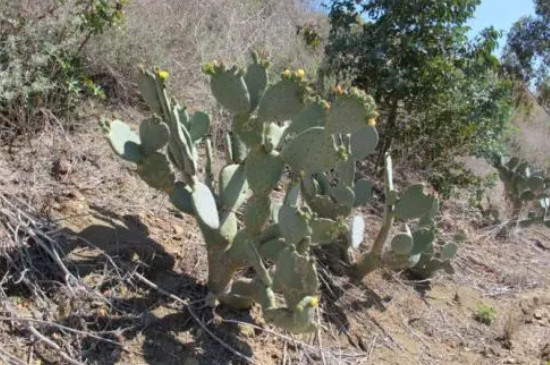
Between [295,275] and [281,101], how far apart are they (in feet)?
2.68

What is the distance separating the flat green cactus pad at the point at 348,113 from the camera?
2.51 meters

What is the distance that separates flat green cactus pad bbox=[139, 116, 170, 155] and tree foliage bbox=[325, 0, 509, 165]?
140 inches

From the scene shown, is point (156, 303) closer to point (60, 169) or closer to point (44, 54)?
point (60, 169)

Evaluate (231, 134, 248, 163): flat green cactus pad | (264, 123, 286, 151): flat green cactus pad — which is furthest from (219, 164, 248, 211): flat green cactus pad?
(264, 123, 286, 151): flat green cactus pad

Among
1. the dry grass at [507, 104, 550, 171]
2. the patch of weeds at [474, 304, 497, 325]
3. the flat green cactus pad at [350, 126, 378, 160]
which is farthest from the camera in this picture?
the dry grass at [507, 104, 550, 171]

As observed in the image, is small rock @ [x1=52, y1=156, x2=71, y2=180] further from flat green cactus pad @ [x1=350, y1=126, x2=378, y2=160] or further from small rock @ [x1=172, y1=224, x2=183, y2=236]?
flat green cactus pad @ [x1=350, y1=126, x2=378, y2=160]

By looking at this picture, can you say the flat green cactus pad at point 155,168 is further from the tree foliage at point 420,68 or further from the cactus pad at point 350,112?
the tree foliage at point 420,68

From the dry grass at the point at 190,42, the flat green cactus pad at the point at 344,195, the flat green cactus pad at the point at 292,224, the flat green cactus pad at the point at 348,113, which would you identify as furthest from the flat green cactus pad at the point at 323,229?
the dry grass at the point at 190,42

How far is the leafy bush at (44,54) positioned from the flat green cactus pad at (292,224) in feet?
6.66

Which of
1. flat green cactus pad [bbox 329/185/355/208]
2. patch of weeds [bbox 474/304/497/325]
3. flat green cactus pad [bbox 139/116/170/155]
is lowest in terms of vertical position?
flat green cactus pad [bbox 139/116/170/155]

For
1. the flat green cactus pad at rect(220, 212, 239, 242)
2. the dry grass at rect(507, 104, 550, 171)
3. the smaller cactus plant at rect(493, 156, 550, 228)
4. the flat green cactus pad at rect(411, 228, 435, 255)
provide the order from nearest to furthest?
the flat green cactus pad at rect(220, 212, 239, 242) → the flat green cactus pad at rect(411, 228, 435, 255) → the smaller cactus plant at rect(493, 156, 550, 228) → the dry grass at rect(507, 104, 550, 171)

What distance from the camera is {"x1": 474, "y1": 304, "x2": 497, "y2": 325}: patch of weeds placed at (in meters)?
4.20

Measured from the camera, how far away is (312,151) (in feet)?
8.70

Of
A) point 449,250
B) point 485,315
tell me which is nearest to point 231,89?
point 449,250
